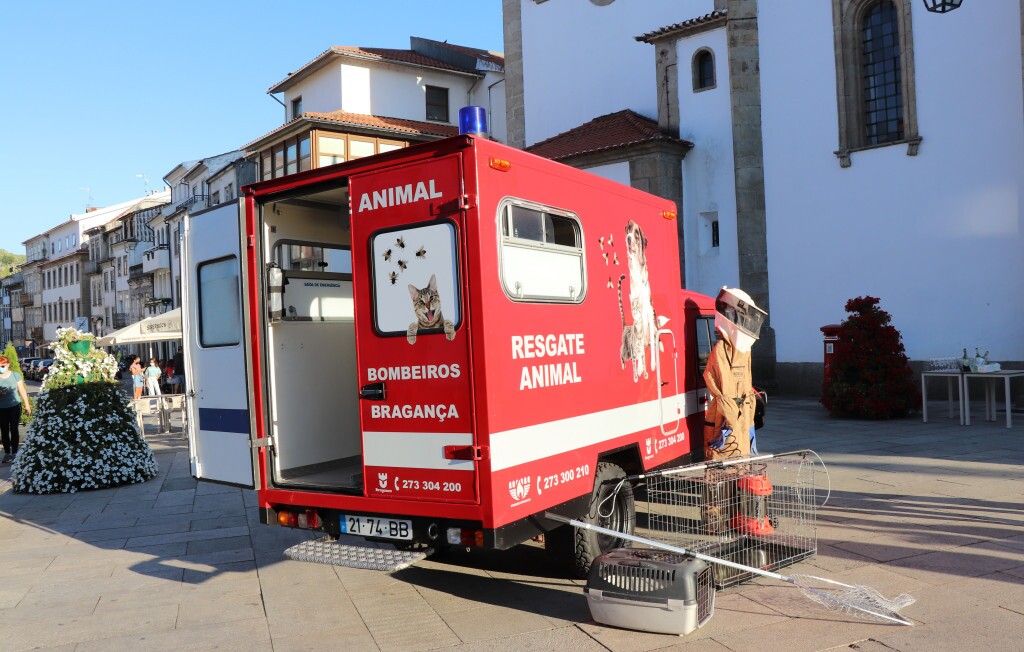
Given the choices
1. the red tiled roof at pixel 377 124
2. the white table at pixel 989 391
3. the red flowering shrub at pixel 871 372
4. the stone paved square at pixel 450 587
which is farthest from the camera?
the red tiled roof at pixel 377 124

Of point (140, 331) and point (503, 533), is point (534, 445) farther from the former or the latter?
point (140, 331)

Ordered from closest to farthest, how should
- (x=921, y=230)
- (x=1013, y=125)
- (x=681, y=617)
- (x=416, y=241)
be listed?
(x=681, y=617) < (x=416, y=241) < (x=1013, y=125) < (x=921, y=230)

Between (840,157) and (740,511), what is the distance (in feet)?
47.3

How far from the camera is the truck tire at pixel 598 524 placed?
5.80 metres

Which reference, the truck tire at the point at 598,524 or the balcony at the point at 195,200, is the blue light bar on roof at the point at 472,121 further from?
the balcony at the point at 195,200

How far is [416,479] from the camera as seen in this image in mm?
5152

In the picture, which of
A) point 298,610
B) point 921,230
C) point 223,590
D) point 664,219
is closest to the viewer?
Result: point 298,610

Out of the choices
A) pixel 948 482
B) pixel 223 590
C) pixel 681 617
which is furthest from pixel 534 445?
pixel 948 482

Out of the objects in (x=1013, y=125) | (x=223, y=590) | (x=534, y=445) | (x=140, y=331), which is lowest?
(x=223, y=590)

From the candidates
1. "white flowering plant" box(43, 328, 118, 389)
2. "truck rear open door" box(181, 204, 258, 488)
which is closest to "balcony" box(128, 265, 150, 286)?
"white flowering plant" box(43, 328, 118, 389)

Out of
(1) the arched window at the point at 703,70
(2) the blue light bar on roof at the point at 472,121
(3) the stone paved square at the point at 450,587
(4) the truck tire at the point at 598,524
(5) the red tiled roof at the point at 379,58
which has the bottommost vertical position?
(3) the stone paved square at the point at 450,587

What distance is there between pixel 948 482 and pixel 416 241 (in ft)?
22.0

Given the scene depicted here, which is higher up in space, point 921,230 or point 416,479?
point 921,230

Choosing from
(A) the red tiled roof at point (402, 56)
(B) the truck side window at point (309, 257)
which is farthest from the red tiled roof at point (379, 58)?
(B) the truck side window at point (309, 257)
